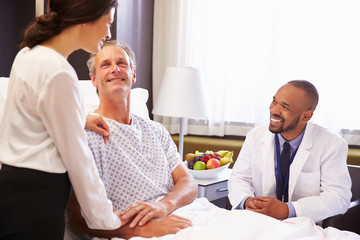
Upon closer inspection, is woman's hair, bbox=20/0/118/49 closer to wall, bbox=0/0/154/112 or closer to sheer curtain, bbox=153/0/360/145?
wall, bbox=0/0/154/112

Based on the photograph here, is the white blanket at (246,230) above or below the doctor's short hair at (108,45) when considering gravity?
below

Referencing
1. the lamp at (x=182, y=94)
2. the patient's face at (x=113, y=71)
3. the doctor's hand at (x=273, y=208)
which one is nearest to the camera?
the patient's face at (x=113, y=71)

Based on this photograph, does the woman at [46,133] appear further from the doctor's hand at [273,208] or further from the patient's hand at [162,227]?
the doctor's hand at [273,208]

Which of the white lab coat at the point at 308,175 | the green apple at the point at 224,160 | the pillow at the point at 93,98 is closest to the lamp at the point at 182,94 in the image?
the pillow at the point at 93,98

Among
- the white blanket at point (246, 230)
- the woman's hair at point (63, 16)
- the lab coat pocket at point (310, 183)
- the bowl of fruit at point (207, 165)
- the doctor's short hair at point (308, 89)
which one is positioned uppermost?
the woman's hair at point (63, 16)

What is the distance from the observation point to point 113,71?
2.03 meters

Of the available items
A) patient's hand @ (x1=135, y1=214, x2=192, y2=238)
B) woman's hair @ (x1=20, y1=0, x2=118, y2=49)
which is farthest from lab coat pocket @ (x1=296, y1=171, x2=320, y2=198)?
woman's hair @ (x1=20, y1=0, x2=118, y2=49)

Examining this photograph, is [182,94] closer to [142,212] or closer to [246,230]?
[142,212]

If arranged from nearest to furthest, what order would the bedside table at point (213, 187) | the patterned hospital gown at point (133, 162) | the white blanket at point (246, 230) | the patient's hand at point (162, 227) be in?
the white blanket at point (246, 230)
the patient's hand at point (162, 227)
the patterned hospital gown at point (133, 162)
the bedside table at point (213, 187)

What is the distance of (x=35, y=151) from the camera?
48.8 inches

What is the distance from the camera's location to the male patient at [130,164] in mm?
1785

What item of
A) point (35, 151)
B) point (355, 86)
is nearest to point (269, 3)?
point (355, 86)

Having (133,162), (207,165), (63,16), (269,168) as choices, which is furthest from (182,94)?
(63,16)

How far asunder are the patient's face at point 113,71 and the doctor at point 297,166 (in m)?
0.85
